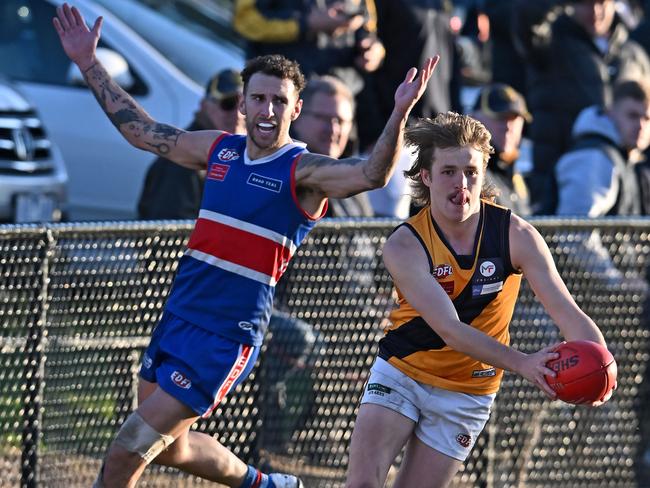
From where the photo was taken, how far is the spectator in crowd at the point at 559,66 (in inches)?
430

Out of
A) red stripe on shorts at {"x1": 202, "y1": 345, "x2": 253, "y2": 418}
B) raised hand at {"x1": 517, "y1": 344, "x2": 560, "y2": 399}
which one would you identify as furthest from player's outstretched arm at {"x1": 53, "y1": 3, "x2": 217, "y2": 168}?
raised hand at {"x1": 517, "y1": 344, "x2": 560, "y2": 399}

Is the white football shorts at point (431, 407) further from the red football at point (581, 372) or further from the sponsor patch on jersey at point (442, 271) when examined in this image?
the red football at point (581, 372)

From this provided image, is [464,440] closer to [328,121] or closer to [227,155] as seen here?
[227,155]

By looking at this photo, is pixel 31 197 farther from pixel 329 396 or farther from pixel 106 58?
pixel 329 396

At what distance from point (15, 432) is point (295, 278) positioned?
67.0 inches

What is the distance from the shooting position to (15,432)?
7020 millimetres

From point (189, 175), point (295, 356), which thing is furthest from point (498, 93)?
point (295, 356)

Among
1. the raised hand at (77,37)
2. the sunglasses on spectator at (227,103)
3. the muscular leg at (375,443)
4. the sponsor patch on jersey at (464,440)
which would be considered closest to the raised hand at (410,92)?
the muscular leg at (375,443)

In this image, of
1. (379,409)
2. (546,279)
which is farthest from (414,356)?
(546,279)

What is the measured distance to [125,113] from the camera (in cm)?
680

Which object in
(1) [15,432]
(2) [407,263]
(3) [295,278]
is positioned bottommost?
(1) [15,432]

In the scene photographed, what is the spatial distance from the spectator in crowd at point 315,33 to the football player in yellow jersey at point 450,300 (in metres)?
3.74

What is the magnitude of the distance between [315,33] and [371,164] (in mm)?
3993

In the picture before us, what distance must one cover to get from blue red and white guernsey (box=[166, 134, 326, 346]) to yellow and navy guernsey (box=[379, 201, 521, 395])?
0.61 meters
